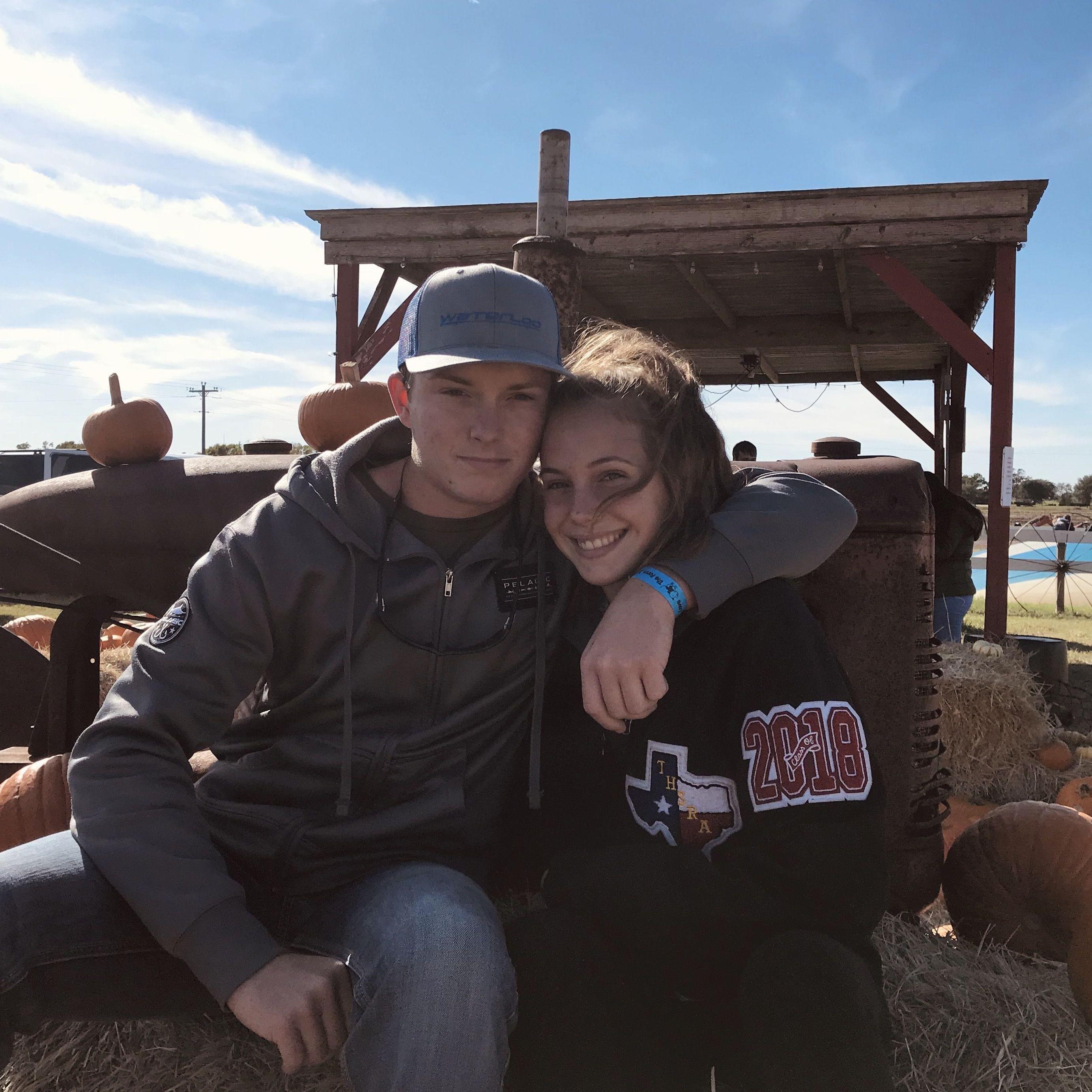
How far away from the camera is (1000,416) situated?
289 inches

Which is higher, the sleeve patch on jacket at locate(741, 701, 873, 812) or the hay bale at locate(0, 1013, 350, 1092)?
the sleeve patch on jacket at locate(741, 701, 873, 812)

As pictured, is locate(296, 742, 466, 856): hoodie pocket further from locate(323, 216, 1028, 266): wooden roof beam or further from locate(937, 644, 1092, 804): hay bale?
locate(323, 216, 1028, 266): wooden roof beam

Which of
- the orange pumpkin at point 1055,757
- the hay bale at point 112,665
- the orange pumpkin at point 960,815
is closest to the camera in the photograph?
the orange pumpkin at point 960,815

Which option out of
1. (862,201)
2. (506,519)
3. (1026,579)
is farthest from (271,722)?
(1026,579)

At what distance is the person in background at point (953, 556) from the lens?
5.83 metres

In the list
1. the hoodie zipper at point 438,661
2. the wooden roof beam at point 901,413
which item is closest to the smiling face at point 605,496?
the hoodie zipper at point 438,661

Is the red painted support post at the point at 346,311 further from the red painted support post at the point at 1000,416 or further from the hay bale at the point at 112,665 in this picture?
the red painted support post at the point at 1000,416

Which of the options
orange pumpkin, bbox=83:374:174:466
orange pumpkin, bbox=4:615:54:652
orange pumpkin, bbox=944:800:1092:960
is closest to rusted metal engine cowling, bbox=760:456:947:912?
orange pumpkin, bbox=944:800:1092:960

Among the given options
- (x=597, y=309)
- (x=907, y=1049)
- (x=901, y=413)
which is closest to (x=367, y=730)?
(x=907, y=1049)

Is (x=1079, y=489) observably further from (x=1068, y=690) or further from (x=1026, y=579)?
(x=1068, y=690)

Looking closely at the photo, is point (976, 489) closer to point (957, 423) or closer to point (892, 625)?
point (957, 423)

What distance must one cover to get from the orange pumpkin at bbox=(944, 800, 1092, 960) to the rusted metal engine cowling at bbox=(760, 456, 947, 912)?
173mm

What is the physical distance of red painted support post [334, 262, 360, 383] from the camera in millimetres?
8406

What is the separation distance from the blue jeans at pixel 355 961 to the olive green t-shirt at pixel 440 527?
598mm
